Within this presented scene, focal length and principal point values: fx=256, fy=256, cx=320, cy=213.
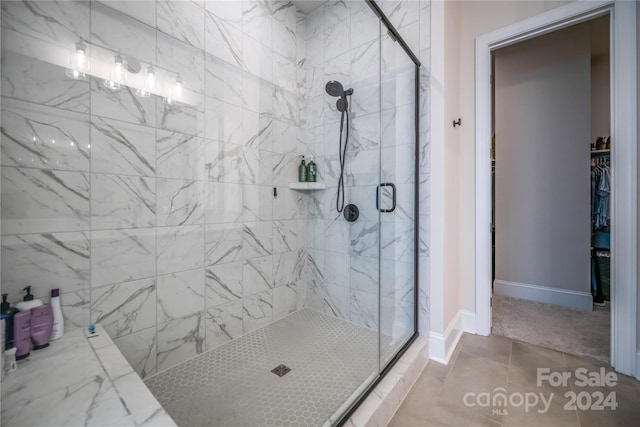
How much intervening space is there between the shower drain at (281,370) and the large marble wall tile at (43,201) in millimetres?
1262

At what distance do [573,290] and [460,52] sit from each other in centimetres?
259

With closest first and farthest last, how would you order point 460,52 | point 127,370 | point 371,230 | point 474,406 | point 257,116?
point 127,370, point 474,406, point 371,230, point 257,116, point 460,52

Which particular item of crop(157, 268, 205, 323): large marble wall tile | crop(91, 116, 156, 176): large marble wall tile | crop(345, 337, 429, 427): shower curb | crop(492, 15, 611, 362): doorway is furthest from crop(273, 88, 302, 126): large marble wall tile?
crop(492, 15, 611, 362): doorway

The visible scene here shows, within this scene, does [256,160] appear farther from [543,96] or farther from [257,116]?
[543,96]

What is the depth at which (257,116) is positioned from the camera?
6.64ft

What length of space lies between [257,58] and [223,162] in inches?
35.7

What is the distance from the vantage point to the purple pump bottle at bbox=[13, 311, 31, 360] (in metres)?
0.92

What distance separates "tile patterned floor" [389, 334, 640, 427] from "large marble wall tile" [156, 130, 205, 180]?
70.8 inches

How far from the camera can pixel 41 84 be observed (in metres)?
1.11

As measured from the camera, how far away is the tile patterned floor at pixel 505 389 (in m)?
1.25

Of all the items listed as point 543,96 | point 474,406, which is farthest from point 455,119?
point 474,406

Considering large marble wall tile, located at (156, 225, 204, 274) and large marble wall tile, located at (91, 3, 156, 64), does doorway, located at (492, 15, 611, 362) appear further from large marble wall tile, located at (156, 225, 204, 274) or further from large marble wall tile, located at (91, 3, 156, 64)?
large marble wall tile, located at (91, 3, 156, 64)

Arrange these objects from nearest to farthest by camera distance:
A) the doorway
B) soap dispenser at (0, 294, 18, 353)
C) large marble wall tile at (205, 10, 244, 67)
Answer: soap dispenser at (0, 294, 18, 353)
large marble wall tile at (205, 10, 244, 67)
the doorway

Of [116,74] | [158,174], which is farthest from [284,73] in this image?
[158,174]
